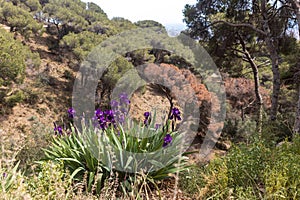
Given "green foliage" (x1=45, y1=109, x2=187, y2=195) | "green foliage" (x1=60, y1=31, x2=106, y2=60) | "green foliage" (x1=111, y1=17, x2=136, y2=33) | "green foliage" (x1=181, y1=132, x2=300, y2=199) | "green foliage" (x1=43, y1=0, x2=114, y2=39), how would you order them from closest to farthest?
"green foliage" (x1=181, y1=132, x2=300, y2=199) → "green foliage" (x1=45, y1=109, x2=187, y2=195) → "green foliage" (x1=60, y1=31, x2=106, y2=60) → "green foliage" (x1=43, y1=0, x2=114, y2=39) → "green foliage" (x1=111, y1=17, x2=136, y2=33)

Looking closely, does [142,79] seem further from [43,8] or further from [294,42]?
[43,8]

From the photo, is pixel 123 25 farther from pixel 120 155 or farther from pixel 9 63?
pixel 120 155

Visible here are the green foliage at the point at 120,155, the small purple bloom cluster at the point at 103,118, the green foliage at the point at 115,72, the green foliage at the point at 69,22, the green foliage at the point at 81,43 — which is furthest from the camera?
the green foliage at the point at 69,22

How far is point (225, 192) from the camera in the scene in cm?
196

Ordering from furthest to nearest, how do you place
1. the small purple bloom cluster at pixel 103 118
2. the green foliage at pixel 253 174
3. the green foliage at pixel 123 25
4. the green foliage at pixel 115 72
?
the green foliage at pixel 123 25 → the green foliage at pixel 115 72 → the small purple bloom cluster at pixel 103 118 → the green foliage at pixel 253 174

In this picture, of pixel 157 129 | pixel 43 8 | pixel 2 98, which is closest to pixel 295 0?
pixel 157 129

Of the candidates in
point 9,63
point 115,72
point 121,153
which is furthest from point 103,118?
point 115,72

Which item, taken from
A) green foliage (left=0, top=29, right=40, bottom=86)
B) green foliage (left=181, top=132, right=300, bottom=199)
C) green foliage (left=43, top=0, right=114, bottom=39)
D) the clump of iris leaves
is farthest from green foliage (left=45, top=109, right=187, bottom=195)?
green foliage (left=43, top=0, right=114, bottom=39)

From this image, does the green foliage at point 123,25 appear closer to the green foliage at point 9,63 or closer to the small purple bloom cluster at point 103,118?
the green foliage at point 9,63

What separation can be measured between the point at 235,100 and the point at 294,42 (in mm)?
5765

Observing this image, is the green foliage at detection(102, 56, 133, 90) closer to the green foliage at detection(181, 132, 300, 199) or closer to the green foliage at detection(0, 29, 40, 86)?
the green foliage at detection(0, 29, 40, 86)

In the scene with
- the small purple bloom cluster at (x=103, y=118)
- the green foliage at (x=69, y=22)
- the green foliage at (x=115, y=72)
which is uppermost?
the green foliage at (x=69, y=22)

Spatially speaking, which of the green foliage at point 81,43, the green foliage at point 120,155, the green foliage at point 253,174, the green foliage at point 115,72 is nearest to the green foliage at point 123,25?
the green foliage at point 81,43

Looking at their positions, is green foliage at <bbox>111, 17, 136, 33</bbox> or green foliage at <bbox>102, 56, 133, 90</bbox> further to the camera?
green foliage at <bbox>111, 17, 136, 33</bbox>
